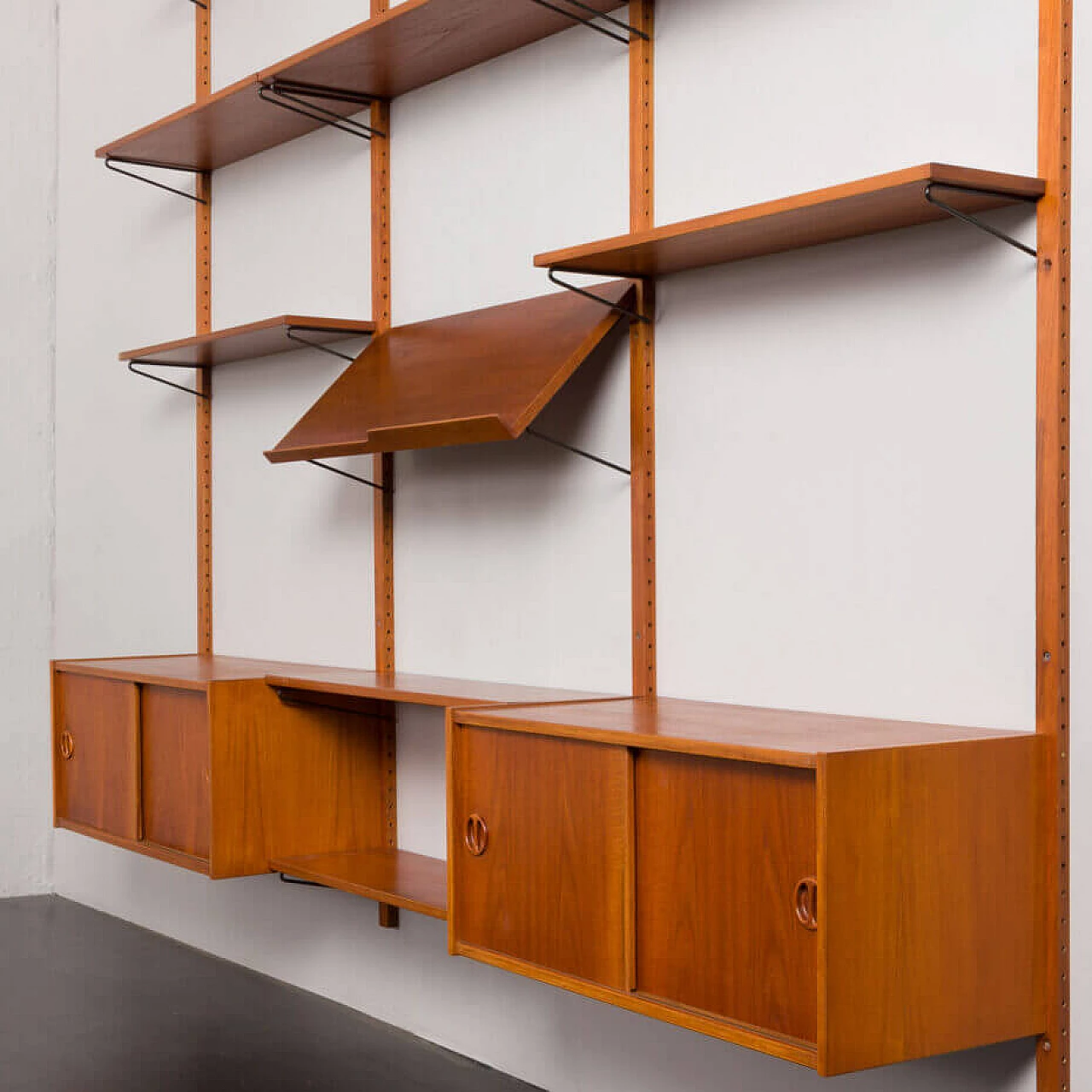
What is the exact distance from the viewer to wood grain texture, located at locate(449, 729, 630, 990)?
7.96ft

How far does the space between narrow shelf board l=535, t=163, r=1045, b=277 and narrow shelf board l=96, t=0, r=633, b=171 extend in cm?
62

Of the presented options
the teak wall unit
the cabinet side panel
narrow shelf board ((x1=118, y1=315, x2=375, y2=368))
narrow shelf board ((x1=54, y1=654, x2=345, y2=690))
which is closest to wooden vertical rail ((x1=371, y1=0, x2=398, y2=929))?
the teak wall unit

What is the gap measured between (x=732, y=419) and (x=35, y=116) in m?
3.73

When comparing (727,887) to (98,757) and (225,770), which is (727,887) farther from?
(98,757)

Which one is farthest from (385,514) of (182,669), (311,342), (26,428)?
(26,428)

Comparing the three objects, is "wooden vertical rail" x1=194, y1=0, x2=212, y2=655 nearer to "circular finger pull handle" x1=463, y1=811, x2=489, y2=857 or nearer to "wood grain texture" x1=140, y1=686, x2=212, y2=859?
"wood grain texture" x1=140, y1=686, x2=212, y2=859

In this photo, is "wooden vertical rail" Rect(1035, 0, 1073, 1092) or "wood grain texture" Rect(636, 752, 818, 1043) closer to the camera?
"wood grain texture" Rect(636, 752, 818, 1043)

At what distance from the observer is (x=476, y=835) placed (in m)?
2.72

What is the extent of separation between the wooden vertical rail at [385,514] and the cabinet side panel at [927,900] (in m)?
1.87

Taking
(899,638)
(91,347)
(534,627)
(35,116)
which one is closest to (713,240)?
(899,638)

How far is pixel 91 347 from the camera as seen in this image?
208 inches

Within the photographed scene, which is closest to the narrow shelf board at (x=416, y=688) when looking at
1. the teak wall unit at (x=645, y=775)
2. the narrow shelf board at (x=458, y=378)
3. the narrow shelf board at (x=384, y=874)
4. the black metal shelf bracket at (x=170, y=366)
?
the teak wall unit at (x=645, y=775)

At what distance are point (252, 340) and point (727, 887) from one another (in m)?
2.30

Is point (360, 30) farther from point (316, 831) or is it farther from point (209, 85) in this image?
point (316, 831)
